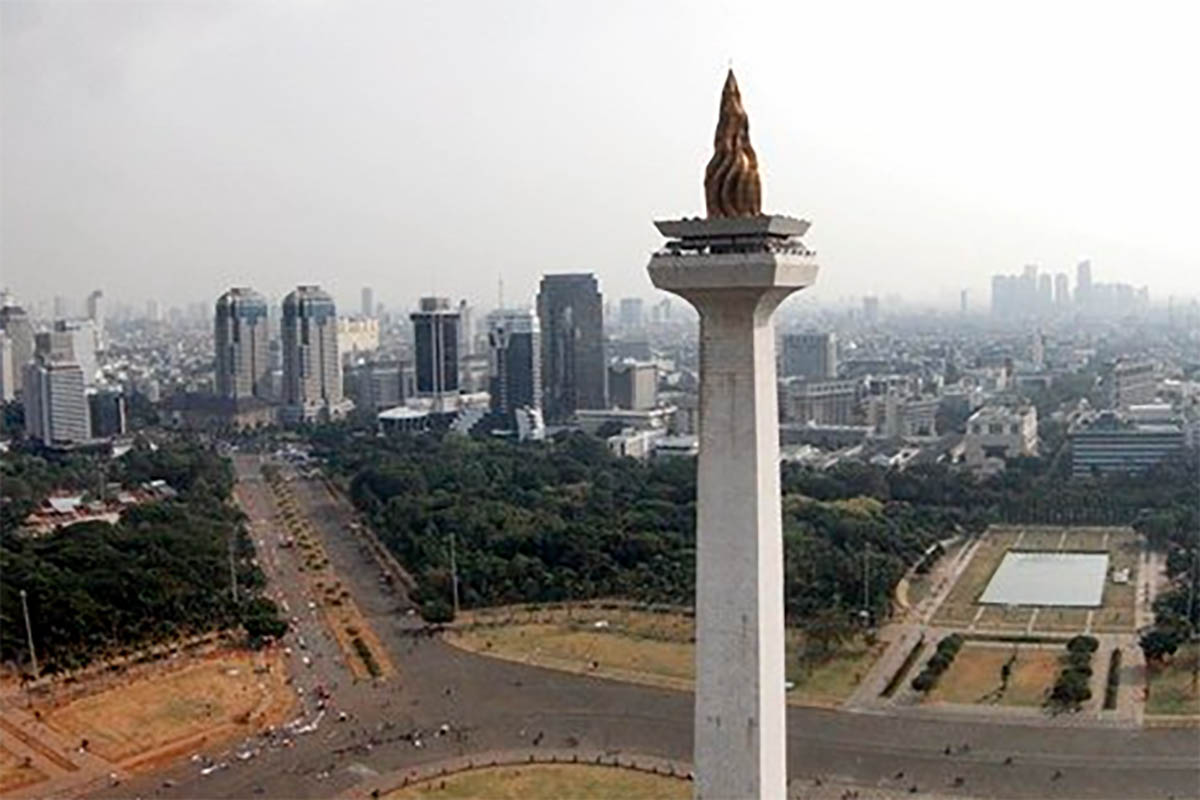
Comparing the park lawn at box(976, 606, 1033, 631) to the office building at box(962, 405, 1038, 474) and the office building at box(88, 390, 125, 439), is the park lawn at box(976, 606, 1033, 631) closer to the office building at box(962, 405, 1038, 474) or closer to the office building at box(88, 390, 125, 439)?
the office building at box(962, 405, 1038, 474)

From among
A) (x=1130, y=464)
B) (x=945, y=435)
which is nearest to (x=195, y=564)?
(x=1130, y=464)

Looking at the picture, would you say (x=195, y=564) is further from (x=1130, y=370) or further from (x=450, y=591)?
(x=1130, y=370)

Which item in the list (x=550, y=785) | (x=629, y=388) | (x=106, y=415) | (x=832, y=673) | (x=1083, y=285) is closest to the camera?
(x=550, y=785)

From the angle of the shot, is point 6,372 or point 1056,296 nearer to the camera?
point 6,372

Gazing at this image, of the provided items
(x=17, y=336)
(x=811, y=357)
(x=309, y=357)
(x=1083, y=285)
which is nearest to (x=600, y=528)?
(x=309, y=357)

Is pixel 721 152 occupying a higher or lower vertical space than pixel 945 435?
higher

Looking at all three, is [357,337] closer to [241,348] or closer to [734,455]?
[241,348]
